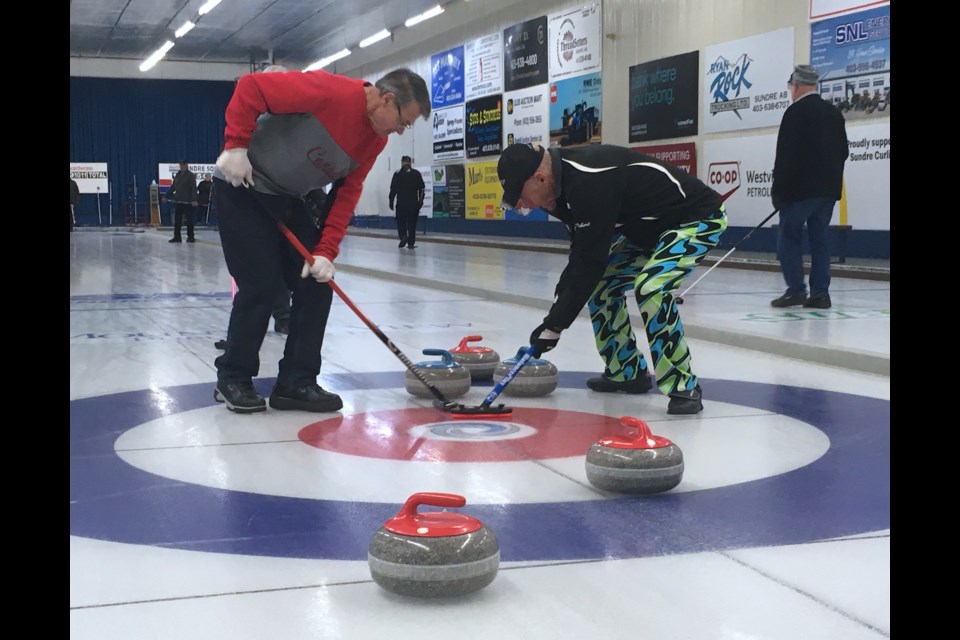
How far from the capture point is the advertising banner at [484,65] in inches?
1024

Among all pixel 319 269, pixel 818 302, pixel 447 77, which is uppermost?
pixel 447 77

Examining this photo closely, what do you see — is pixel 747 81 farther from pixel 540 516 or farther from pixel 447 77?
pixel 540 516

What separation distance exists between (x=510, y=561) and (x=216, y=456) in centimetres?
166

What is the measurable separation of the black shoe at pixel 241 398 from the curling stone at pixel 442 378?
2.43 feet

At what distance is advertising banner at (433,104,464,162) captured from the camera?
2822 cm

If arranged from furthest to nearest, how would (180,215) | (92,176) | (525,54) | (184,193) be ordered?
(92,176) → (525,54) → (180,215) → (184,193)

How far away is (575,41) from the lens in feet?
73.3

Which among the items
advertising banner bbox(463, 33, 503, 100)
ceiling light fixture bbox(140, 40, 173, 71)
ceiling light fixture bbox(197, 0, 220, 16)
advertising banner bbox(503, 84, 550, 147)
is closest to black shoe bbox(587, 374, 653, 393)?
advertising banner bbox(503, 84, 550, 147)

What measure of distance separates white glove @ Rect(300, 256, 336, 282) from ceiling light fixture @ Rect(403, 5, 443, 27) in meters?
23.1

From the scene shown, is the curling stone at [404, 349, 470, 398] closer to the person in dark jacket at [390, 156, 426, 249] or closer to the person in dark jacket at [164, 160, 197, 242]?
the person in dark jacket at [390, 156, 426, 249]

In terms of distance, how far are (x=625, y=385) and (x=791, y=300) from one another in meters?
3.97

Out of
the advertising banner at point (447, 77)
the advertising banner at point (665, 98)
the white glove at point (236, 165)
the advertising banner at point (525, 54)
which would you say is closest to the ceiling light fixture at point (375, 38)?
the advertising banner at point (447, 77)

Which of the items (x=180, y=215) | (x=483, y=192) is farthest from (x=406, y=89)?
(x=483, y=192)
